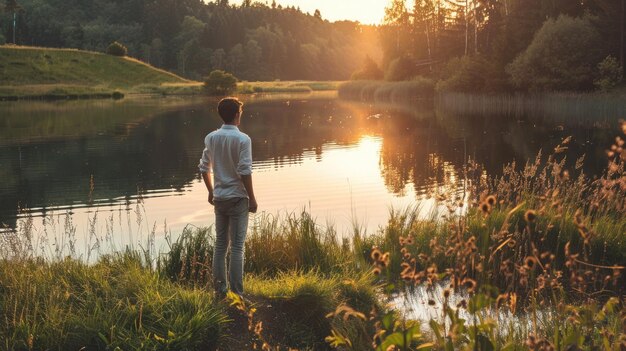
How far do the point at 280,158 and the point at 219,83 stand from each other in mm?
69423

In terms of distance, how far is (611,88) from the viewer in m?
41.2

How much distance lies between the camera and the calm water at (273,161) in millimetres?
16703

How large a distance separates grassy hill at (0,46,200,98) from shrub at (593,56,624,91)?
66400 mm

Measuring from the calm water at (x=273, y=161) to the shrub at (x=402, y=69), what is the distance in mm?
32234

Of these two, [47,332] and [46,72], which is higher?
[46,72]

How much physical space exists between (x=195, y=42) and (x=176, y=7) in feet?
82.5

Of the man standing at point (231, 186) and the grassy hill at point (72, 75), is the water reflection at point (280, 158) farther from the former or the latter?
the grassy hill at point (72, 75)

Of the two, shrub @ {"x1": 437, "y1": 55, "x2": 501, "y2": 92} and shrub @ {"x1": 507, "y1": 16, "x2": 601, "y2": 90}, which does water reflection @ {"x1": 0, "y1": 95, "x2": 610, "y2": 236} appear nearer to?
shrub @ {"x1": 507, "y1": 16, "x2": 601, "y2": 90}

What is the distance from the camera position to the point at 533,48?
149 ft

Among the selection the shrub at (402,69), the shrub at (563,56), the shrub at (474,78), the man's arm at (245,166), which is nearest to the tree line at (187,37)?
the shrub at (402,69)

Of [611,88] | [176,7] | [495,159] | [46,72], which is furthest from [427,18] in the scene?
[176,7]

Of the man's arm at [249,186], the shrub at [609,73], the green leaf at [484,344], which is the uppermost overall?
the shrub at [609,73]

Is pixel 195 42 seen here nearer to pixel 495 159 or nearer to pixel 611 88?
pixel 611 88

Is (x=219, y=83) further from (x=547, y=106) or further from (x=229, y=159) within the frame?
(x=229, y=159)
